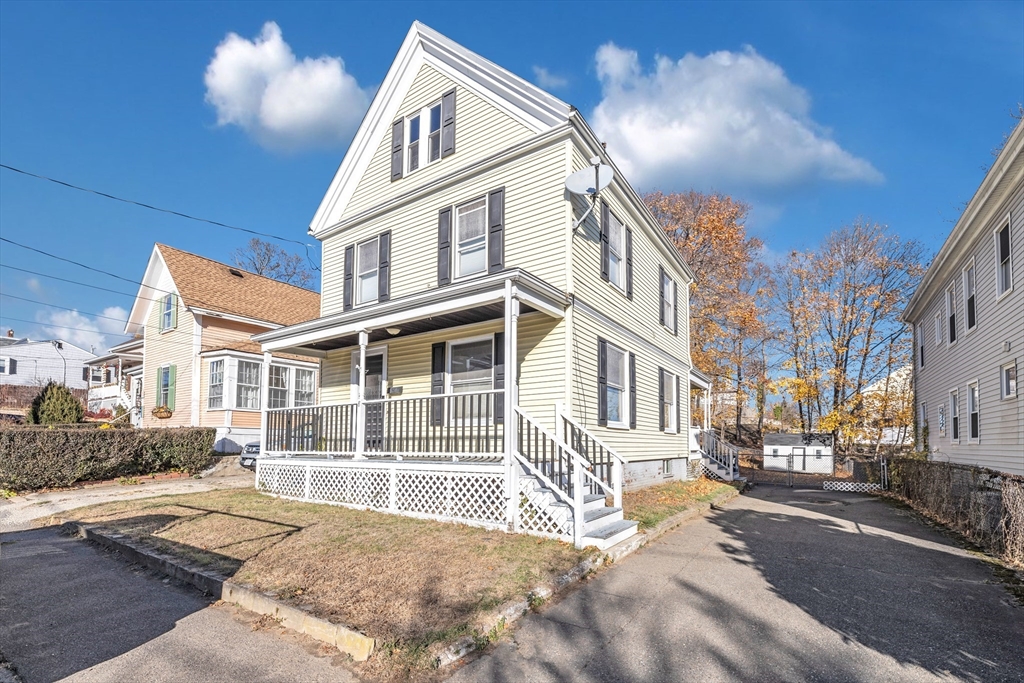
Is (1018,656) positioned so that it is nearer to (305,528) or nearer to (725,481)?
(305,528)

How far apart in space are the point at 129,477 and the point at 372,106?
1117 centimetres

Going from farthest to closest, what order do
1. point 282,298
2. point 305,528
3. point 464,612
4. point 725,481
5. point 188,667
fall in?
point 282,298, point 725,481, point 305,528, point 464,612, point 188,667

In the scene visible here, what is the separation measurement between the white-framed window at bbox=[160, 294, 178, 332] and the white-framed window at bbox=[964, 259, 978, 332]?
78.3ft

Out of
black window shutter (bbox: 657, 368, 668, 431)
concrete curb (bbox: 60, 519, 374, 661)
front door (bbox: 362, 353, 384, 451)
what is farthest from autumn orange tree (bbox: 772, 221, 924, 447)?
concrete curb (bbox: 60, 519, 374, 661)

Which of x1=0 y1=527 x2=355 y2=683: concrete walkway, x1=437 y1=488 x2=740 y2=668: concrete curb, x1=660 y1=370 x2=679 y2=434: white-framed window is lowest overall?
x1=0 y1=527 x2=355 y2=683: concrete walkway

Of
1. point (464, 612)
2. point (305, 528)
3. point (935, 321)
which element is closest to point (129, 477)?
point (305, 528)

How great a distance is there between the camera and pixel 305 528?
8281 millimetres

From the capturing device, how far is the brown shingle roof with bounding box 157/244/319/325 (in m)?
20.7

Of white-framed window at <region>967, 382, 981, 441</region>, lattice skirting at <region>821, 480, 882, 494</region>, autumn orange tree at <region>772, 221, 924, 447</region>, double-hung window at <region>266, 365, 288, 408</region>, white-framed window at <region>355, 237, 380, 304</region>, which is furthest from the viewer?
autumn orange tree at <region>772, 221, 924, 447</region>

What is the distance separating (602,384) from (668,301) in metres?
6.47

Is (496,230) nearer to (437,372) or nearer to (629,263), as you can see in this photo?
(437,372)

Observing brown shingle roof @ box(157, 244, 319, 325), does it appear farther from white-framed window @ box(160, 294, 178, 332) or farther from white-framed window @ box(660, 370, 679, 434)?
white-framed window @ box(660, 370, 679, 434)

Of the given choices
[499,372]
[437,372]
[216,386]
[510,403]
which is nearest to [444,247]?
[437,372]

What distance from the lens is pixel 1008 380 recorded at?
1108cm
